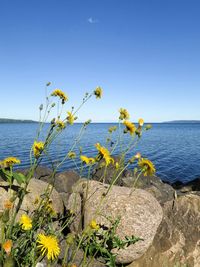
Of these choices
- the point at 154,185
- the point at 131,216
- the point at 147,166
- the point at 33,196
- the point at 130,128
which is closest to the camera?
the point at 147,166

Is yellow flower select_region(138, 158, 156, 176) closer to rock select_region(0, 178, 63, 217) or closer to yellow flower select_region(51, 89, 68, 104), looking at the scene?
yellow flower select_region(51, 89, 68, 104)

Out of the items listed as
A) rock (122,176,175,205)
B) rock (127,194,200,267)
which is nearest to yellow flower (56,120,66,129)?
rock (127,194,200,267)

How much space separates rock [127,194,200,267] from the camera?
604cm

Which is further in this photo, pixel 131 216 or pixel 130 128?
pixel 131 216

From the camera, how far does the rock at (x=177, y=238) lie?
6039mm

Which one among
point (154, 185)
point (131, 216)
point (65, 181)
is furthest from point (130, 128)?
point (154, 185)

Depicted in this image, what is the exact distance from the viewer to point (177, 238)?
250 inches

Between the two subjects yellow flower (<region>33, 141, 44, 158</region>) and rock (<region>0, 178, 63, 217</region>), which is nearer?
yellow flower (<region>33, 141, 44, 158</region>)

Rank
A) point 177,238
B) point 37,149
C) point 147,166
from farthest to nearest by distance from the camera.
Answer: point 177,238
point 147,166
point 37,149

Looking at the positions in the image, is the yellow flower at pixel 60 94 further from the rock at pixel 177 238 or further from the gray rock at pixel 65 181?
the gray rock at pixel 65 181

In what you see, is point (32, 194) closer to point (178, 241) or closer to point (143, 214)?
point (143, 214)

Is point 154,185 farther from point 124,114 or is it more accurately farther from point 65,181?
point 124,114

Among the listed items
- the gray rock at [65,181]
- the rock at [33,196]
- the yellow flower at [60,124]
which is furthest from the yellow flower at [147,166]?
the gray rock at [65,181]

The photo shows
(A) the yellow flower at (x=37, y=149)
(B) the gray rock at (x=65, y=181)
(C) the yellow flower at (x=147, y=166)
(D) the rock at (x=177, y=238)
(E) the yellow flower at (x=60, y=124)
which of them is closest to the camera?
(A) the yellow flower at (x=37, y=149)
